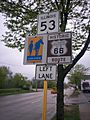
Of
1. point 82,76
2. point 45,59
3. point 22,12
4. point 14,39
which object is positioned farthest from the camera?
point 82,76

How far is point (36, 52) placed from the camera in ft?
18.2

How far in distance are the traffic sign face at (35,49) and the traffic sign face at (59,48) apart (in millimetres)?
107

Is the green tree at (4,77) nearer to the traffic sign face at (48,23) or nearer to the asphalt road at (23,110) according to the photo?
the asphalt road at (23,110)

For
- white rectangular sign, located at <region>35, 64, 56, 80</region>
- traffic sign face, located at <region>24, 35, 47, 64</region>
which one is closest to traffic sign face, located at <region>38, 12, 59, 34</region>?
traffic sign face, located at <region>24, 35, 47, 64</region>

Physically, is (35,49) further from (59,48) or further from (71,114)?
(71,114)

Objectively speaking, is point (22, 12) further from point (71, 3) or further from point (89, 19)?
point (89, 19)

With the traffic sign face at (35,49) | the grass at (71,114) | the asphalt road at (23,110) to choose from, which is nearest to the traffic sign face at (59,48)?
the traffic sign face at (35,49)

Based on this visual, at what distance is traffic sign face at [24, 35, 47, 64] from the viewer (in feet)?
18.0

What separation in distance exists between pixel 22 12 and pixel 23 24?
0.53 meters

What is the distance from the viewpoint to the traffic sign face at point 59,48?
5324 millimetres

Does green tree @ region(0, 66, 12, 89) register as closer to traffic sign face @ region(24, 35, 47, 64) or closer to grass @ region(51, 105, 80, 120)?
grass @ region(51, 105, 80, 120)

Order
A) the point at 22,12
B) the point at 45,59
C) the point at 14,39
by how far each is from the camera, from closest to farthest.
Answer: the point at 45,59 → the point at 22,12 → the point at 14,39

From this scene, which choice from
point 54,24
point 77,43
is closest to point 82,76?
point 77,43

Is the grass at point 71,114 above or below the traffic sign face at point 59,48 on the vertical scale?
below
